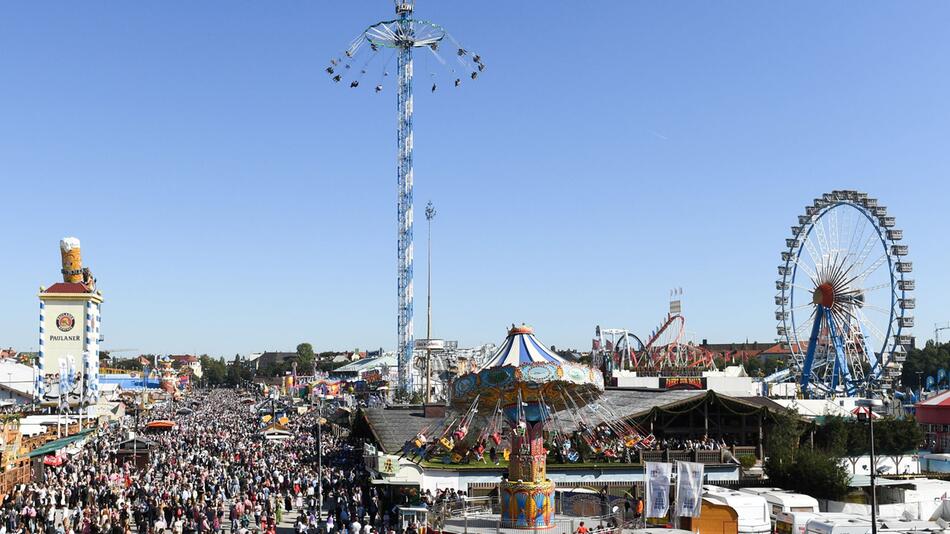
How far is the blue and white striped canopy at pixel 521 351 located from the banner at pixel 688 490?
4.90m

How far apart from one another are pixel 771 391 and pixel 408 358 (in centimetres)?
3480

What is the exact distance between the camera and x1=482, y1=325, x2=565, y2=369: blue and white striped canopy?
81.6 ft

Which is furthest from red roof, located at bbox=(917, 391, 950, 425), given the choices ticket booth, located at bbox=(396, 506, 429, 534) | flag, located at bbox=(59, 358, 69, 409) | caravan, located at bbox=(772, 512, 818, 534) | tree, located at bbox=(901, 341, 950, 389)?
tree, located at bbox=(901, 341, 950, 389)

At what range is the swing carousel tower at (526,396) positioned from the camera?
24109mm

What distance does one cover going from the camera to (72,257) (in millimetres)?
93188

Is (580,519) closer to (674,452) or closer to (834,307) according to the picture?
(674,452)

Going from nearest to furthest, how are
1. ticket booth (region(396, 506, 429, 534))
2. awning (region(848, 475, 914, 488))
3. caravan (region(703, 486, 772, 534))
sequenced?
caravan (region(703, 486, 772, 534)), ticket booth (region(396, 506, 429, 534)), awning (region(848, 475, 914, 488))

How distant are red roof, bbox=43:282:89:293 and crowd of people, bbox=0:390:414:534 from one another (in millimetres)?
48788

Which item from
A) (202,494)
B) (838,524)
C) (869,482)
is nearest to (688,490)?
(838,524)

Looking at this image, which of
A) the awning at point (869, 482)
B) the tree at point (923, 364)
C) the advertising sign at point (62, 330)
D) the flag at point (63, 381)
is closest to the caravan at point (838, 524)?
the awning at point (869, 482)

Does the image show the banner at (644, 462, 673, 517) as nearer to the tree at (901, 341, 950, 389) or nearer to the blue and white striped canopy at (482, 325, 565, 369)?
the blue and white striped canopy at (482, 325, 565, 369)

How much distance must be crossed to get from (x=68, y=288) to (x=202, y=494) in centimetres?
6951

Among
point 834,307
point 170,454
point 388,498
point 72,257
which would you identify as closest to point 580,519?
point 388,498

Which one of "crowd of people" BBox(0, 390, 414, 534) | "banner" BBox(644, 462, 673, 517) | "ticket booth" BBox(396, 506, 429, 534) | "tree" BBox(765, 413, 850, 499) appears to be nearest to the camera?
"banner" BBox(644, 462, 673, 517)
